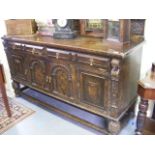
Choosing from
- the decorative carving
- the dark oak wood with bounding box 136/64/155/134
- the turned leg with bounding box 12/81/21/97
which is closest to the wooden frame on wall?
the decorative carving

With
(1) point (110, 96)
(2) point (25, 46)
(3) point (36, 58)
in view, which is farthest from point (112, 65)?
(2) point (25, 46)

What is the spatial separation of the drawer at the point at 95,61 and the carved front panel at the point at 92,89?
0.11 m

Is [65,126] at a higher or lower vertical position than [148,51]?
lower

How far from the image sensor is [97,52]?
1513mm

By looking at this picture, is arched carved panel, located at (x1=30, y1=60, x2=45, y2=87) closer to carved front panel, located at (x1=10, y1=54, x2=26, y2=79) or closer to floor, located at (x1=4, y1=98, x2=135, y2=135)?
carved front panel, located at (x1=10, y1=54, x2=26, y2=79)

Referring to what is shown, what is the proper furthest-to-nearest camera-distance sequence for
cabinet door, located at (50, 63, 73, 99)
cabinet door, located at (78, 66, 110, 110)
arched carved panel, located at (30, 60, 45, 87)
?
arched carved panel, located at (30, 60, 45, 87), cabinet door, located at (50, 63, 73, 99), cabinet door, located at (78, 66, 110, 110)

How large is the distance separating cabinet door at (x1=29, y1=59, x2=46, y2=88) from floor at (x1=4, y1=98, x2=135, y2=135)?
37 centimetres

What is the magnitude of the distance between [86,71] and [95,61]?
148 mm

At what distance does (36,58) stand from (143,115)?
1.20 metres

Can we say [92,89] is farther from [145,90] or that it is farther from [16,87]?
[16,87]

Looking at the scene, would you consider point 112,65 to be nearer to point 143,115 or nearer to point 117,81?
point 117,81

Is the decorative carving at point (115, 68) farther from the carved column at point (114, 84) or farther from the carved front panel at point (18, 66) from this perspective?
the carved front panel at point (18, 66)

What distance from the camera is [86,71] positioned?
167 centimetres

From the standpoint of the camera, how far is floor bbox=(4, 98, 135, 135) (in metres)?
1.96
